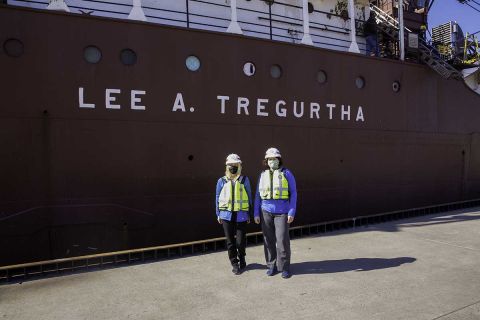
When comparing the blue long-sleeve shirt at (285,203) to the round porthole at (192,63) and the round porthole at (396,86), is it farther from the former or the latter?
the round porthole at (396,86)

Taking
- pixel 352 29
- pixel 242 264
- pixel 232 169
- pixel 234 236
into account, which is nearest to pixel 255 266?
pixel 242 264

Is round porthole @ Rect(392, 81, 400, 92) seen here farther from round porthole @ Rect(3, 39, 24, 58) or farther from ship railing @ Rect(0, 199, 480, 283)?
round porthole @ Rect(3, 39, 24, 58)

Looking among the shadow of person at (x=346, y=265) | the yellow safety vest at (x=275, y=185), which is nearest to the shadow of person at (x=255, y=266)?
the shadow of person at (x=346, y=265)

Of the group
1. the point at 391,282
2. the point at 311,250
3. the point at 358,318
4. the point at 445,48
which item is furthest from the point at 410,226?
the point at 445,48

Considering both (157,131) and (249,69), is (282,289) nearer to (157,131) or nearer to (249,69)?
(157,131)

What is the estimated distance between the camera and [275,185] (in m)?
4.72

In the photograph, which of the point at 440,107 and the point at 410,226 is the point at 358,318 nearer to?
the point at 410,226

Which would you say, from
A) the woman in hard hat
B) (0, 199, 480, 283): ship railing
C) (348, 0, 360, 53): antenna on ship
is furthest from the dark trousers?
(348, 0, 360, 53): antenna on ship

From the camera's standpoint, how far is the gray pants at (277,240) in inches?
186

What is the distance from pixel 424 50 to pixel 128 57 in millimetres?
7423

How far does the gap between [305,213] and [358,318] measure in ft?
13.5


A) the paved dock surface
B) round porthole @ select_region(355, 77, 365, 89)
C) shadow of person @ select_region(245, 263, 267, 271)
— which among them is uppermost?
round porthole @ select_region(355, 77, 365, 89)

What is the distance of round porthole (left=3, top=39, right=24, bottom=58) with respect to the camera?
18.0 ft

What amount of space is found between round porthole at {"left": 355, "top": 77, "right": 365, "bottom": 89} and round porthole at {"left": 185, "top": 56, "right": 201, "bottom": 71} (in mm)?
3586
